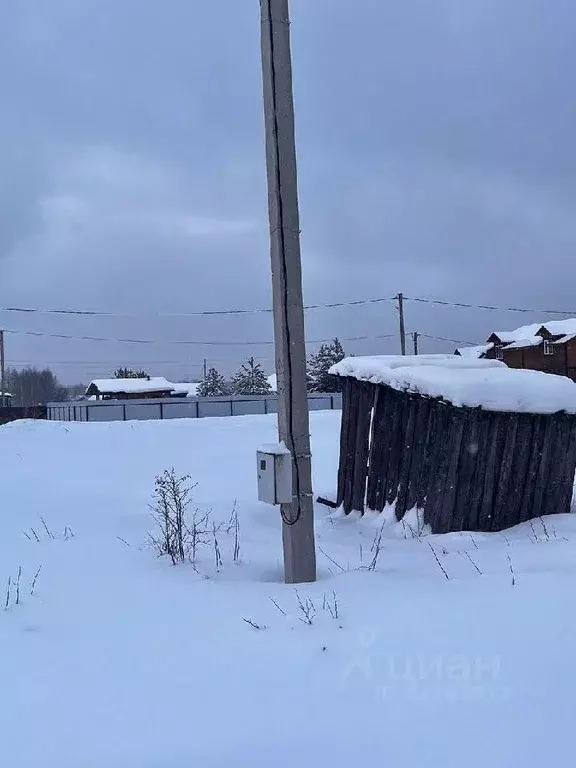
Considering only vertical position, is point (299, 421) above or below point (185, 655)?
above

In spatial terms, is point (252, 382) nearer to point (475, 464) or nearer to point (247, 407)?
point (247, 407)

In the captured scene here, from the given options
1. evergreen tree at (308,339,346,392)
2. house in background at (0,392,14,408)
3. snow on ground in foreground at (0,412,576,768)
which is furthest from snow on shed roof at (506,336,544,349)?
snow on ground in foreground at (0,412,576,768)

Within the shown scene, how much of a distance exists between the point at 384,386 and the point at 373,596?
3421 mm

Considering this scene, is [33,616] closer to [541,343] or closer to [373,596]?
[373,596]

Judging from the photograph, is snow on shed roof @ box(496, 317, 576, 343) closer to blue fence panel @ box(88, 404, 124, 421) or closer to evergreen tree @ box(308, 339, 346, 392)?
evergreen tree @ box(308, 339, 346, 392)

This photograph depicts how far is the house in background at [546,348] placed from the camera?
44.7 metres

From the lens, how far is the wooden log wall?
6.19 meters

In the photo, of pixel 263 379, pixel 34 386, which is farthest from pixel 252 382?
pixel 34 386

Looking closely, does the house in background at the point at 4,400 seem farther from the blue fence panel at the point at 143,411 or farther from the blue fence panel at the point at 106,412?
the blue fence panel at the point at 143,411

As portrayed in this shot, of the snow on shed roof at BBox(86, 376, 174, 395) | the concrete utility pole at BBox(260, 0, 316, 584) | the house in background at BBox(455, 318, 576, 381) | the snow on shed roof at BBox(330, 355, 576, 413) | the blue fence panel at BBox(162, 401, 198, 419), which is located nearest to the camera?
the concrete utility pole at BBox(260, 0, 316, 584)

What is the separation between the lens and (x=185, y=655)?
130 inches

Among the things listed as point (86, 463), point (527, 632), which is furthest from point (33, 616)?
point (86, 463)

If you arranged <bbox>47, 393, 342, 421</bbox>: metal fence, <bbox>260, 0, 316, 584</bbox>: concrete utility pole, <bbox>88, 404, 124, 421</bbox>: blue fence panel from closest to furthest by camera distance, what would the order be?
<bbox>260, 0, 316, 584</bbox>: concrete utility pole
<bbox>88, 404, 124, 421</bbox>: blue fence panel
<bbox>47, 393, 342, 421</bbox>: metal fence

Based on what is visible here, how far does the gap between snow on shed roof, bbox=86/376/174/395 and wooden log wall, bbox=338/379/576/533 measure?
50.3 m
